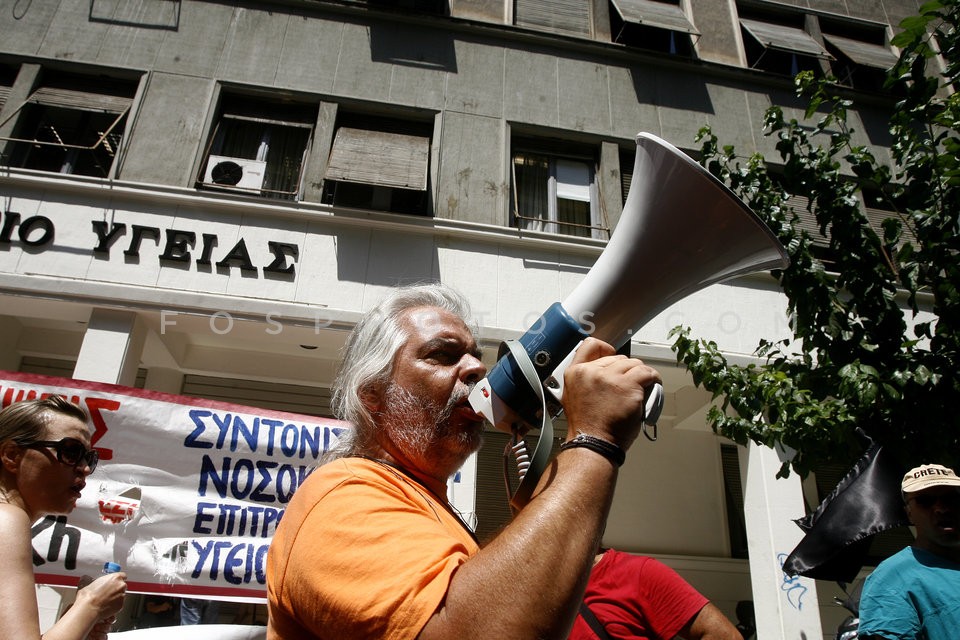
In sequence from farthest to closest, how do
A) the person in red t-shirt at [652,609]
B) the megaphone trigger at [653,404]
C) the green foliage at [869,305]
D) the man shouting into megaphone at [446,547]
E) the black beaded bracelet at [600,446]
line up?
the green foliage at [869,305], the person in red t-shirt at [652,609], the megaphone trigger at [653,404], the black beaded bracelet at [600,446], the man shouting into megaphone at [446,547]

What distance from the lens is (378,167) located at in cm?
708

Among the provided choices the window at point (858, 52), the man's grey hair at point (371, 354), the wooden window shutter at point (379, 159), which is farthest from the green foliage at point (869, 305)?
the window at point (858, 52)

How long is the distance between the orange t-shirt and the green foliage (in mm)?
3347

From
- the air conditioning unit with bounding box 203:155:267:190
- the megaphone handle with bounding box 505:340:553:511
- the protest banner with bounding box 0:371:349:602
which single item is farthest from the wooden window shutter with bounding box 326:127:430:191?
the megaphone handle with bounding box 505:340:553:511

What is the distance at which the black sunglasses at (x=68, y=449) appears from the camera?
83.6 inches

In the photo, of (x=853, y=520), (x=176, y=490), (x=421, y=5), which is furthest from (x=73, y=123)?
(x=853, y=520)

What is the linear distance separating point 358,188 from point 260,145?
1.43 m

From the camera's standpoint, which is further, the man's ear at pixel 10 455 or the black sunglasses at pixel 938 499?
the black sunglasses at pixel 938 499

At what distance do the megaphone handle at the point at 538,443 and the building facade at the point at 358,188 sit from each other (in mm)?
5088

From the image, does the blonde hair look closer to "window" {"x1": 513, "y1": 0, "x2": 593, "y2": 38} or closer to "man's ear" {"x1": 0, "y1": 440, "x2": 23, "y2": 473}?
"man's ear" {"x1": 0, "y1": 440, "x2": 23, "y2": 473}

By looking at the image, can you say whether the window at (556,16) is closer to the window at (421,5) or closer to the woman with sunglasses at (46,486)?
the window at (421,5)

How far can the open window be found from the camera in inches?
285

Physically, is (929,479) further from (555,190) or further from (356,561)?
(555,190)

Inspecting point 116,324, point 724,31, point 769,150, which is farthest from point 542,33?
point 116,324
